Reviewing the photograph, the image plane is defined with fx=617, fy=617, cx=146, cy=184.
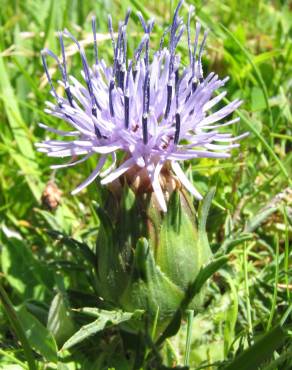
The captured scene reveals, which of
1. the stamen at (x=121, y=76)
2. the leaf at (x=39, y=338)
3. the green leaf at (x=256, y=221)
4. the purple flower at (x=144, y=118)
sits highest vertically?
the stamen at (x=121, y=76)

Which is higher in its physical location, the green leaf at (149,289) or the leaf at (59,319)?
the green leaf at (149,289)

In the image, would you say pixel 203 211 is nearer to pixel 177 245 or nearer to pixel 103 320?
pixel 177 245

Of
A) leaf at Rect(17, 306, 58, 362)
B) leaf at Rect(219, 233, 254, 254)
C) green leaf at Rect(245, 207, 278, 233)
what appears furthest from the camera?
green leaf at Rect(245, 207, 278, 233)

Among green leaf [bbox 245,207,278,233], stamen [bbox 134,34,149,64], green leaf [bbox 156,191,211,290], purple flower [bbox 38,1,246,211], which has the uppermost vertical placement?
stamen [bbox 134,34,149,64]

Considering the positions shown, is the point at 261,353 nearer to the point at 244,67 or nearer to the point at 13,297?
the point at 13,297

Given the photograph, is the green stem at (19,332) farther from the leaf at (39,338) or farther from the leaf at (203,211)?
the leaf at (203,211)

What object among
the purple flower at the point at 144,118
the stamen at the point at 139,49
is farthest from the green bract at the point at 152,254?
the stamen at the point at 139,49

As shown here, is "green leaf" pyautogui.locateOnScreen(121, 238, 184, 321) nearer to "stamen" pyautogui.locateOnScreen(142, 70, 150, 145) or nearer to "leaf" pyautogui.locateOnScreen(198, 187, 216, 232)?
"leaf" pyautogui.locateOnScreen(198, 187, 216, 232)

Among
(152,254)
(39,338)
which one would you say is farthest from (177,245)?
(39,338)

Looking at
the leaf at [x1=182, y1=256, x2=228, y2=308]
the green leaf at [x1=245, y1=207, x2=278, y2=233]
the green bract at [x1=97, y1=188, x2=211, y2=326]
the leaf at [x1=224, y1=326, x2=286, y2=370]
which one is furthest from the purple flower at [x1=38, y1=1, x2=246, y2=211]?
the green leaf at [x1=245, y1=207, x2=278, y2=233]

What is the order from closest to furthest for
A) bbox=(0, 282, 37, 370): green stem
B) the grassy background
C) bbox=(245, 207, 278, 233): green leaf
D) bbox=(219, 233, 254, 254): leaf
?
bbox=(0, 282, 37, 370): green stem, bbox=(219, 233, 254, 254): leaf, the grassy background, bbox=(245, 207, 278, 233): green leaf
